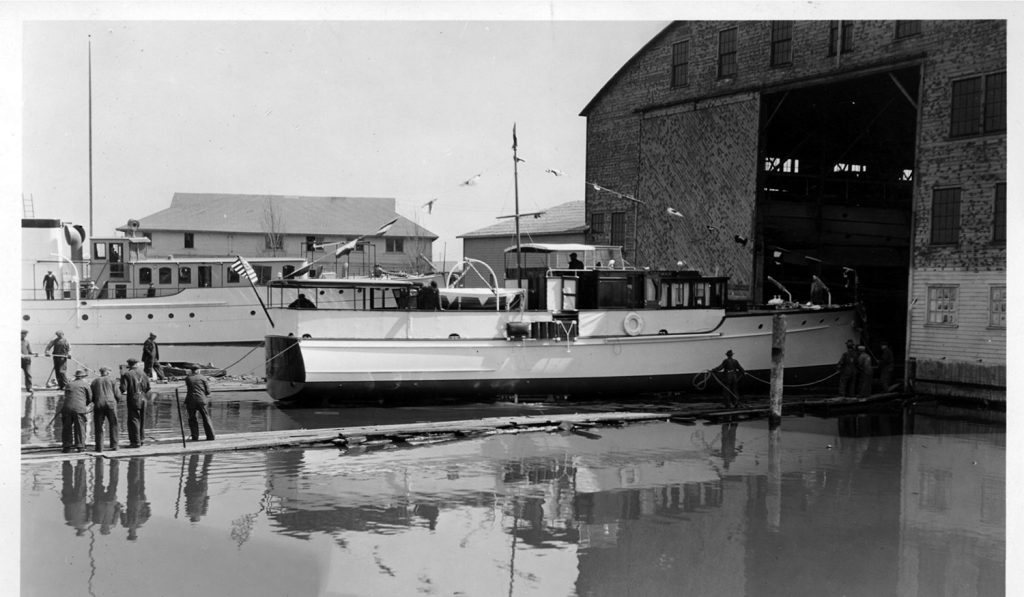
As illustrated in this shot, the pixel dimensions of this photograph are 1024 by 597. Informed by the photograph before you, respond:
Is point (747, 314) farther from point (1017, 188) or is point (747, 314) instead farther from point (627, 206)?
point (1017, 188)

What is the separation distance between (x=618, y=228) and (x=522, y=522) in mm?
19024

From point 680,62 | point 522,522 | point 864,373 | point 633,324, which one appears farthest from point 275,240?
point 522,522

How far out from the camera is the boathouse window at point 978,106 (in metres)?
19.6

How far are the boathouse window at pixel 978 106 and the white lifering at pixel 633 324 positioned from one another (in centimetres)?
884

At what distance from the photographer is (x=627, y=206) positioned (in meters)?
28.6

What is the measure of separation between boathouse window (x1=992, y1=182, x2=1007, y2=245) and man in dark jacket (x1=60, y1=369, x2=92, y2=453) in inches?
762

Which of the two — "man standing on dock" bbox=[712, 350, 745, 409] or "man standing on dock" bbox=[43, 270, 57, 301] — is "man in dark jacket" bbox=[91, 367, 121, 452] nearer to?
"man standing on dock" bbox=[712, 350, 745, 409]

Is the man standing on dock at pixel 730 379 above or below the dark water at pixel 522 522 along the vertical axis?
above

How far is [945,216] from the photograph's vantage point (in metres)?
21.2

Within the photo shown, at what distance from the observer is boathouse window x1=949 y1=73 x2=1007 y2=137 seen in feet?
64.4

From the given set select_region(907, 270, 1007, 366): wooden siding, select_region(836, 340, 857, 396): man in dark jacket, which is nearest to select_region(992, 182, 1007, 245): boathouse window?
select_region(907, 270, 1007, 366): wooden siding

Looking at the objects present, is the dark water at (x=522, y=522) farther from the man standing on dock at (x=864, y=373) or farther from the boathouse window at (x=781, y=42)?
the boathouse window at (x=781, y=42)

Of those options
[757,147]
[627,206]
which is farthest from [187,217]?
[757,147]

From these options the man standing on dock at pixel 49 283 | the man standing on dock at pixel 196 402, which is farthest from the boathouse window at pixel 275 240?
the man standing on dock at pixel 196 402
